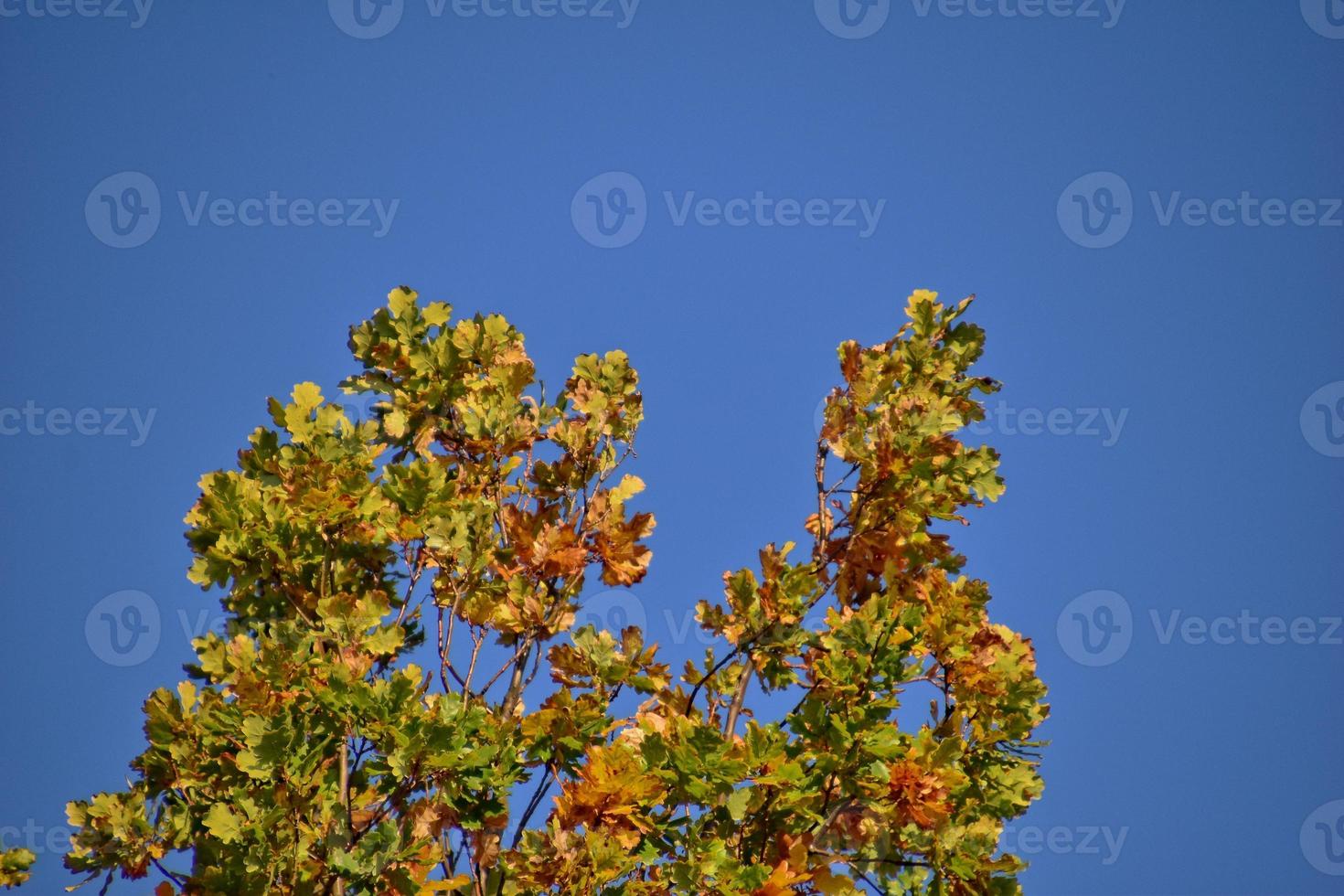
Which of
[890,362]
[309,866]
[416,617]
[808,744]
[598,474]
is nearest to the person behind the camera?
[309,866]

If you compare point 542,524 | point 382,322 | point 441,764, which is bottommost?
point 441,764

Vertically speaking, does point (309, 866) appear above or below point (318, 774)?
below

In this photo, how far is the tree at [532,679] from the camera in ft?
12.3

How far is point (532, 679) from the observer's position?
14.3 ft

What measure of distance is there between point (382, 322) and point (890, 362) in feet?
6.47

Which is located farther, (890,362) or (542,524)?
(890,362)

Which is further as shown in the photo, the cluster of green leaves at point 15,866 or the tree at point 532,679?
the cluster of green leaves at point 15,866

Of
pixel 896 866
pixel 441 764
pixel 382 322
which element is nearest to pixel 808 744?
pixel 896 866

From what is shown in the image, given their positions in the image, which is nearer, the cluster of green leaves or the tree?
the tree

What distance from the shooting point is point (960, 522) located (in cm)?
481

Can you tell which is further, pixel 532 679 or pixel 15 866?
pixel 15 866

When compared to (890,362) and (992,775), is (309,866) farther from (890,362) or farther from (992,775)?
(890,362)

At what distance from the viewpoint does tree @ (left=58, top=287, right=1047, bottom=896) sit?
148 inches

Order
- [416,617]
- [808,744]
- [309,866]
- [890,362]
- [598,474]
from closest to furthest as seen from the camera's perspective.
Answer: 1. [309,866]
2. [808,744]
3. [416,617]
4. [598,474]
5. [890,362]
